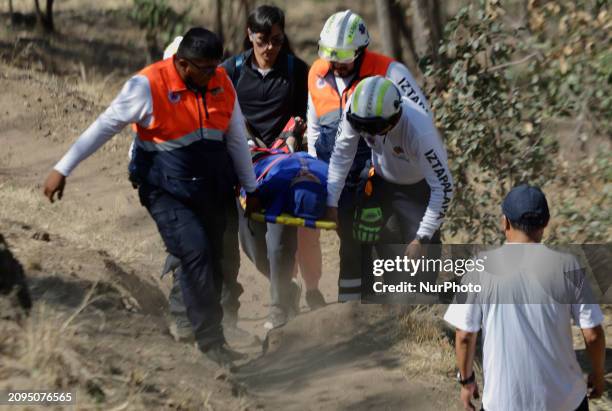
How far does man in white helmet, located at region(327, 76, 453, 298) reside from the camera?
6.61 meters

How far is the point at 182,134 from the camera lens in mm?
6504

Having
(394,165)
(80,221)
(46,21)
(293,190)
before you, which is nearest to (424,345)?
(394,165)

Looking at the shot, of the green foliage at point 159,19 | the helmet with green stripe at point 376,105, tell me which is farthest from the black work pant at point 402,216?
the green foliage at point 159,19

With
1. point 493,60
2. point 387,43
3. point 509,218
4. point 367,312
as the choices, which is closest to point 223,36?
point 387,43

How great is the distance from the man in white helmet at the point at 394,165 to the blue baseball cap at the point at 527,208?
192cm

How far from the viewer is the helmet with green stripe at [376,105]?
6.54 metres

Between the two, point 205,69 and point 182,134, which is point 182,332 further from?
point 205,69

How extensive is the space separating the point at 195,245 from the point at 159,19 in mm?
13172

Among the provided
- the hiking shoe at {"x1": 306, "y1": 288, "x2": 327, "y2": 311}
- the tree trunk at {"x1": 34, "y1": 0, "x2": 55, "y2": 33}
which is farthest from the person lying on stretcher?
the tree trunk at {"x1": 34, "y1": 0, "x2": 55, "y2": 33}

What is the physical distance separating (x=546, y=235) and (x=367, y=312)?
2.90 m

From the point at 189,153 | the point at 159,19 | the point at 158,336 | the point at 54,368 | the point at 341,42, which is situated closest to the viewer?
the point at 54,368

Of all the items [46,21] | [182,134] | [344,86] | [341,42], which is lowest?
[182,134]

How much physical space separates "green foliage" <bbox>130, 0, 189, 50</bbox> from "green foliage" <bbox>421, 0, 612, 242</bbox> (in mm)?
9417

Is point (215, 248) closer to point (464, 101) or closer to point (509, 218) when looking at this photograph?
point (509, 218)
